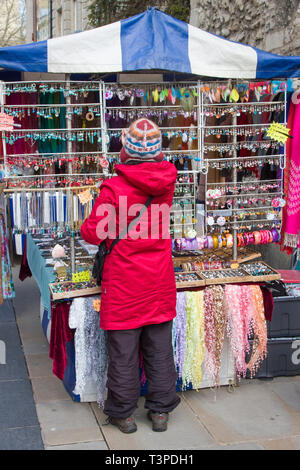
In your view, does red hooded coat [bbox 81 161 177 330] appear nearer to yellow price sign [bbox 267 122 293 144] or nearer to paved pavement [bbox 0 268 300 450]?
paved pavement [bbox 0 268 300 450]

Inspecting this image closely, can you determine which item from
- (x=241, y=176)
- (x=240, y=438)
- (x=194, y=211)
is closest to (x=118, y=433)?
(x=240, y=438)

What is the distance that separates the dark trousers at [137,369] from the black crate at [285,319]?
1.01 meters

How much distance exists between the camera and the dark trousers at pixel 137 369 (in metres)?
3.36

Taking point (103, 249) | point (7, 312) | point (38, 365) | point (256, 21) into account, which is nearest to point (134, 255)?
point (103, 249)

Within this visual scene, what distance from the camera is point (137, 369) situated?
3438 mm

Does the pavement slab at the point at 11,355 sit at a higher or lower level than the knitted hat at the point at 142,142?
lower

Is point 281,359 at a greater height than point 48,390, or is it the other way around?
point 281,359

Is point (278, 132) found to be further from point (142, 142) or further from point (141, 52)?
point (142, 142)

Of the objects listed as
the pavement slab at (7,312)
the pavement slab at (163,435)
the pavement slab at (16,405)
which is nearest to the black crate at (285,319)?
the pavement slab at (163,435)

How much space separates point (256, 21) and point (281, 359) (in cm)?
451

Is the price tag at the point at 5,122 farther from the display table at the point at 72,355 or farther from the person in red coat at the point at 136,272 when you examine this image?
the display table at the point at 72,355

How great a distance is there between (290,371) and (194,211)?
1.45 meters

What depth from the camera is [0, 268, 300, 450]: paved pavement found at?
328 centimetres

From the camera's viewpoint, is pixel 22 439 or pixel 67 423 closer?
pixel 22 439
